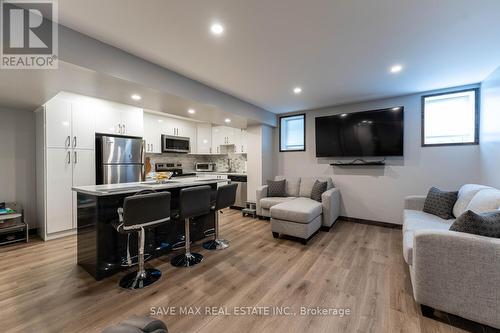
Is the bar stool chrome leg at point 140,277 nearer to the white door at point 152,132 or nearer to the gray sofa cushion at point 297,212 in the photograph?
the gray sofa cushion at point 297,212

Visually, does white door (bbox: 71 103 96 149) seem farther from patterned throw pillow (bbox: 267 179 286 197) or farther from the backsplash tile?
patterned throw pillow (bbox: 267 179 286 197)

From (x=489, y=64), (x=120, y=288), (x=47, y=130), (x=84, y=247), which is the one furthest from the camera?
(x=47, y=130)

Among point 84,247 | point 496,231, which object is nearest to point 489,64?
point 496,231

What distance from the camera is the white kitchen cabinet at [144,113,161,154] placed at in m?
5.21

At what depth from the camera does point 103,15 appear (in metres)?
1.77

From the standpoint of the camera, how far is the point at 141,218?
6.64 ft

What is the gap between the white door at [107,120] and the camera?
12.5 feet

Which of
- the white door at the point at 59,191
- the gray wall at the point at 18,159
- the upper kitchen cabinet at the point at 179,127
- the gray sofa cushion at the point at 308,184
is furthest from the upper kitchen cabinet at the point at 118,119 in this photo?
the gray sofa cushion at the point at 308,184

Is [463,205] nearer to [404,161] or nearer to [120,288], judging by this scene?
[404,161]

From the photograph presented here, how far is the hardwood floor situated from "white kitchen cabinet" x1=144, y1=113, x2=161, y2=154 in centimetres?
268

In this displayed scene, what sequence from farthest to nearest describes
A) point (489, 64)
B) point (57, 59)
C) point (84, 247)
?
point (489, 64) → point (84, 247) → point (57, 59)

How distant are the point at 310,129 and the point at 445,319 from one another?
3844mm

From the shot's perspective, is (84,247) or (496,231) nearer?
(496,231)

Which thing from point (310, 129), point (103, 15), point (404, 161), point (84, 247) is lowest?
point (84, 247)
